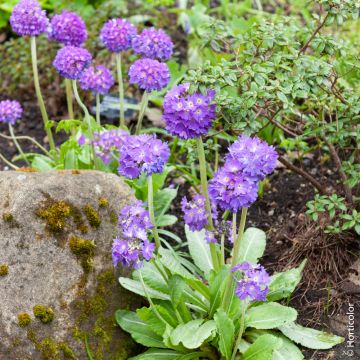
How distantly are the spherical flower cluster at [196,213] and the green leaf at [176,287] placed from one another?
0.94 ft

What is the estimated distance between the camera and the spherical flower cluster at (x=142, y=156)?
3074mm

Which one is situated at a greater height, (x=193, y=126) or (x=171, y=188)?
(x=193, y=126)

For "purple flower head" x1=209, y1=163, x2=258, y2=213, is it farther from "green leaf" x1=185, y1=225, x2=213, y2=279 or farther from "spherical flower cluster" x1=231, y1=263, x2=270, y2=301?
"green leaf" x1=185, y1=225, x2=213, y2=279

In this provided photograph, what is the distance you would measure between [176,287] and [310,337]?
78 centimetres

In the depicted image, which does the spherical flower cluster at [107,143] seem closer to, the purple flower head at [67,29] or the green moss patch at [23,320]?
the purple flower head at [67,29]

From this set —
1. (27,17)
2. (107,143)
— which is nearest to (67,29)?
(27,17)

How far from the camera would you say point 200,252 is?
13.4ft

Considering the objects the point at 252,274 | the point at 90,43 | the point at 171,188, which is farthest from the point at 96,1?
the point at 252,274

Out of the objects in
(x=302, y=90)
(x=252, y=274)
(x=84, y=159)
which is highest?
(x=302, y=90)

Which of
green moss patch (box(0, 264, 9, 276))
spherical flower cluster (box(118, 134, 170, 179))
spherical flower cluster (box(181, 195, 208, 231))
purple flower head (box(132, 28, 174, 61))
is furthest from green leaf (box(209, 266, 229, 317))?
purple flower head (box(132, 28, 174, 61))

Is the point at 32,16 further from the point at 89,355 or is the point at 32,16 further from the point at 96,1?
the point at 96,1

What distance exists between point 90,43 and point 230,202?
389 cm

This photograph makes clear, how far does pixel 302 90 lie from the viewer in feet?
12.0

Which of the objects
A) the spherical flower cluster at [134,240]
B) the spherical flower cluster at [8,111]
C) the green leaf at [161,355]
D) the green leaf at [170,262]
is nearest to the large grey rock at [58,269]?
the green leaf at [161,355]
